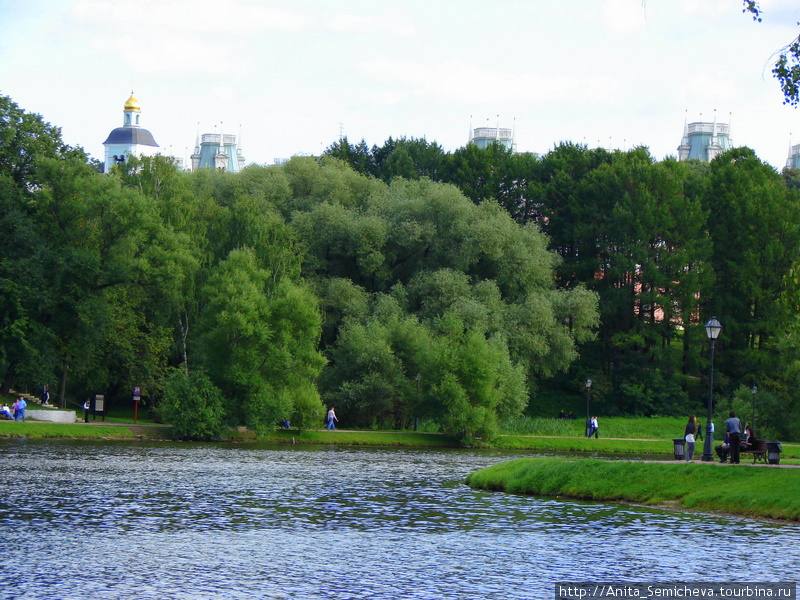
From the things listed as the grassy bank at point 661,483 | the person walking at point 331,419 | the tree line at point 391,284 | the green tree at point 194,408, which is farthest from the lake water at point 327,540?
the person walking at point 331,419

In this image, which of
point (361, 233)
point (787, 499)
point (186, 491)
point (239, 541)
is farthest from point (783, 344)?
point (239, 541)

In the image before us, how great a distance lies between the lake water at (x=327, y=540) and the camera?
60.5 feet

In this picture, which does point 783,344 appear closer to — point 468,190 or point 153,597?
point 468,190

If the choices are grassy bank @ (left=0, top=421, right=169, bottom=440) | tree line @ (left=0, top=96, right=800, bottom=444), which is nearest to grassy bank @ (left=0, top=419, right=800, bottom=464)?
grassy bank @ (left=0, top=421, right=169, bottom=440)

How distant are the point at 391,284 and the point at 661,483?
46552mm

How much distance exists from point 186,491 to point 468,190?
60491mm

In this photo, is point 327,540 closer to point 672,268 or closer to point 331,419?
point 331,419

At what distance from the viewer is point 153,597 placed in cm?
1711

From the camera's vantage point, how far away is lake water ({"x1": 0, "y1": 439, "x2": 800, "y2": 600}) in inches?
726

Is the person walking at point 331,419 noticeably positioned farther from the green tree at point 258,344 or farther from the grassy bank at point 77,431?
the grassy bank at point 77,431

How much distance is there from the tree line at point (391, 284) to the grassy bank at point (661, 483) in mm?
23184

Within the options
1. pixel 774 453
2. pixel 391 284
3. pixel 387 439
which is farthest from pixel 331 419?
pixel 774 453

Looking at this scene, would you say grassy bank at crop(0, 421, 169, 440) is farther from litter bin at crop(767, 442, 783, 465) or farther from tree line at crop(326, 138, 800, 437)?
litter bin at crop(767, 442, 783, 465)

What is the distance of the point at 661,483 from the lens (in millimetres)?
31391
